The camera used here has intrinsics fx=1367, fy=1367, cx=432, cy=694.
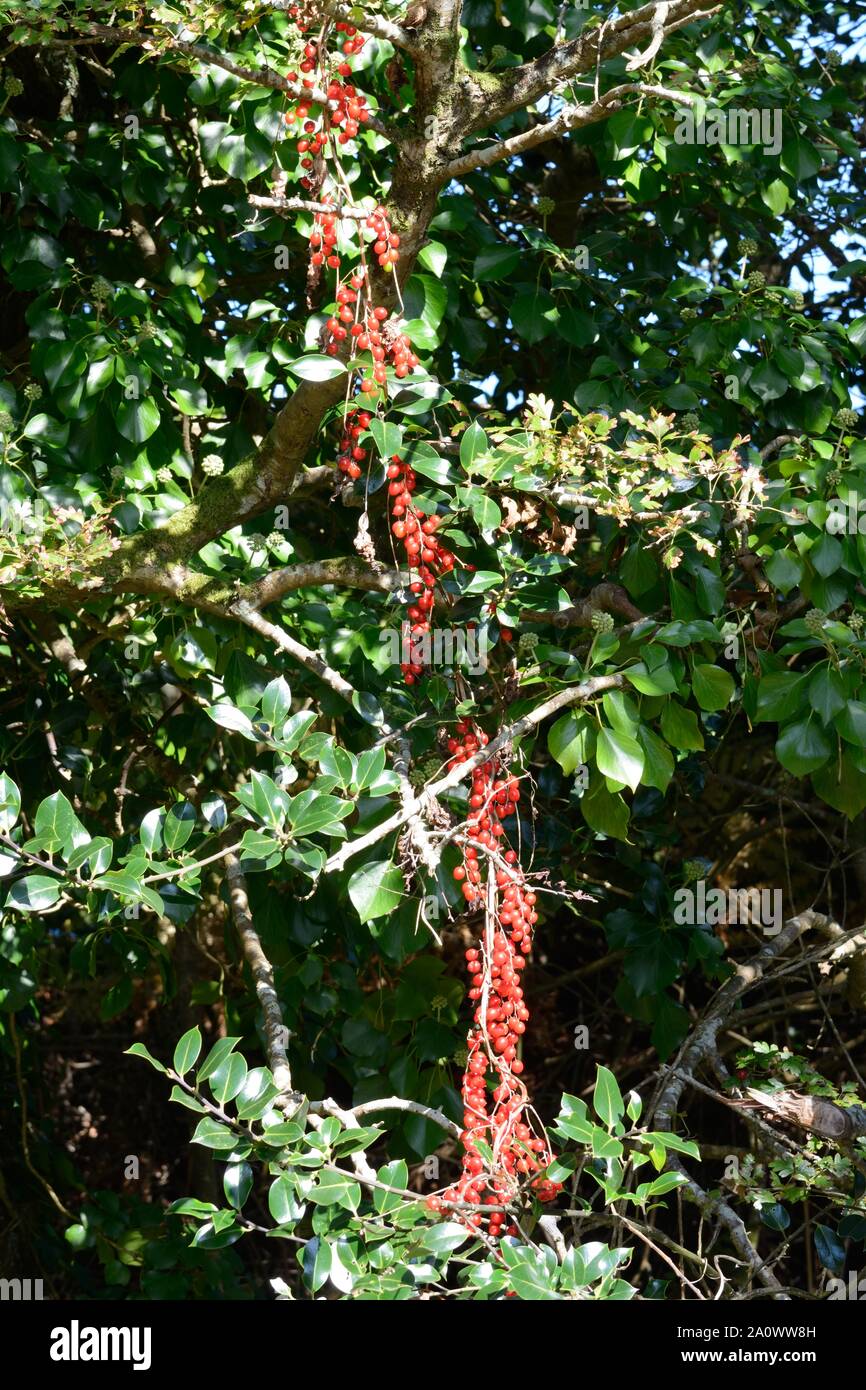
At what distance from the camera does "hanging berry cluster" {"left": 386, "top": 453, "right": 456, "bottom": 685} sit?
2.00 metres

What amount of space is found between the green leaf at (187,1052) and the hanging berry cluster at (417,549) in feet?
2.01

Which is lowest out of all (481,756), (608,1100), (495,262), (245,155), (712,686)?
(608,1100)

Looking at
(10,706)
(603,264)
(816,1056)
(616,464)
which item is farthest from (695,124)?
(816,1056)

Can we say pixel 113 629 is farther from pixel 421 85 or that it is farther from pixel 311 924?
pixel 421 85

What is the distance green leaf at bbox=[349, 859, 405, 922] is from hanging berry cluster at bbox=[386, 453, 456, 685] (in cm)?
29

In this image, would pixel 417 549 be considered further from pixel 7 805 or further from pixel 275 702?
pixel 7 805

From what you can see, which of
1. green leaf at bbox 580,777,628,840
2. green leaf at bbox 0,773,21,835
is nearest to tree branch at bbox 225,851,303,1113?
green leaf at bbox 0,773,21,835

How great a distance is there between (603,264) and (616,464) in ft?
3.30

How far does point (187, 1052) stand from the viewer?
1730 millimetres

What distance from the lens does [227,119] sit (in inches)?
108

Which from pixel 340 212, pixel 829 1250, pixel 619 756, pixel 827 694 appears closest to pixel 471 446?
pixel 340 212

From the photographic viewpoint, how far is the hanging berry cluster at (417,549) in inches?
78.7

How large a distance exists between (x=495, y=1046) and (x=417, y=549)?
714 mm

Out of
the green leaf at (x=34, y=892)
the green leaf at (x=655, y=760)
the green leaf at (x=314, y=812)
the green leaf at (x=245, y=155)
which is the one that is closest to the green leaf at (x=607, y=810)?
the green leaf at (x=655, y=760)
